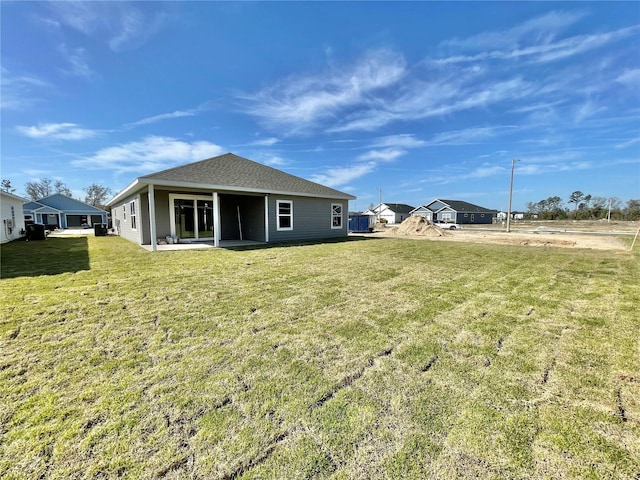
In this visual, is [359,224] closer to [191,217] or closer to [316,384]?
[191,217]

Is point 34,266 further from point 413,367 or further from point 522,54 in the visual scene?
point 522,54

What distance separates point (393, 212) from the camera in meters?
53.0

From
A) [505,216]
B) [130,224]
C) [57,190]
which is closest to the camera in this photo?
[130,224]

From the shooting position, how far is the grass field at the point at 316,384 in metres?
1.45

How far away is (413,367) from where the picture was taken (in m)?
2.39

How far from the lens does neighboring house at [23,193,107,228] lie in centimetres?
2981

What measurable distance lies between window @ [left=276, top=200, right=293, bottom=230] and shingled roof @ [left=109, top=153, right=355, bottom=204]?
65cm

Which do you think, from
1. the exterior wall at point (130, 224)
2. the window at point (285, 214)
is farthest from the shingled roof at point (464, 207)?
the exterior wall at point (130, 224)

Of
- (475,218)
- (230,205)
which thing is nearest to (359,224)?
(230,205)

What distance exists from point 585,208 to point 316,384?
69814 mm

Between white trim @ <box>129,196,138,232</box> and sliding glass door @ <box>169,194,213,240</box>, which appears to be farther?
white trim @ <box>129,196,138,232</box>

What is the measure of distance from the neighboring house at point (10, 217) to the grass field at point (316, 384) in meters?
12.0

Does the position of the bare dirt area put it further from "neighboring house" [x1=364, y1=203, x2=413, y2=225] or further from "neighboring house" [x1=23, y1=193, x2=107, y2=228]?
"neighboring house" [x1=23, y1=193, x2=107, y2=228]

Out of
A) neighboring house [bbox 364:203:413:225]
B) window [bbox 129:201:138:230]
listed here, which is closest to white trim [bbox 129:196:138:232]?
window [bbox 129:201:138:230]
